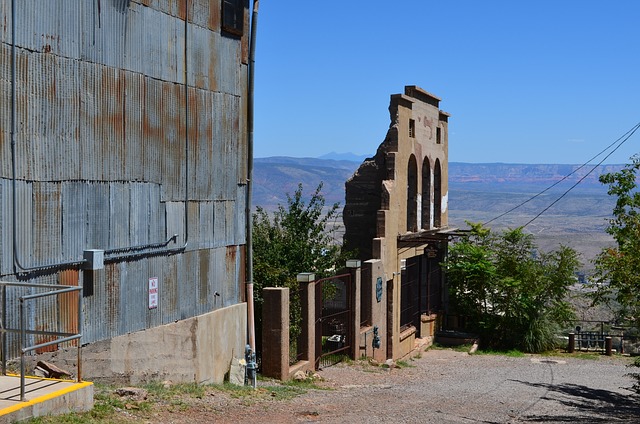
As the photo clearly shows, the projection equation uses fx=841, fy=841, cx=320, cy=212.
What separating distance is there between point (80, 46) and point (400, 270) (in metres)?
17.9

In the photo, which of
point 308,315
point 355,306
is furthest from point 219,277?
point 355,306

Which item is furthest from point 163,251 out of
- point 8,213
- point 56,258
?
point 8,213

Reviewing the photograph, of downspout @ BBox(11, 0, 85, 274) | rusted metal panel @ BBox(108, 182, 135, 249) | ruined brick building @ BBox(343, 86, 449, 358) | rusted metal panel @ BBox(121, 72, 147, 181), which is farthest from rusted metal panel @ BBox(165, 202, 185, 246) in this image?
ruined brick building @ BBox(343, 86, 449, 358)

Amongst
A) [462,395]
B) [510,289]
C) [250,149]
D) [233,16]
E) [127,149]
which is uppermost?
[233,16]

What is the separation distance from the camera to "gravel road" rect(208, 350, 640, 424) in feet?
48.6

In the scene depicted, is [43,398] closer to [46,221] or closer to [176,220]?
[46,221]

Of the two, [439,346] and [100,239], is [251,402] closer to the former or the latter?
[100,239]

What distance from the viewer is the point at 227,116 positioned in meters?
17.3

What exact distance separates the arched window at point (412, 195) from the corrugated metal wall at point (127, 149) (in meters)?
14.7

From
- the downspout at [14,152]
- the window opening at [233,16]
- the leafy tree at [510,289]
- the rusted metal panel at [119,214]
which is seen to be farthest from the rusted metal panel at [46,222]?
the leafy tree at [510,289]

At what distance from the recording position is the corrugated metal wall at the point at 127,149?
12031 millimetres

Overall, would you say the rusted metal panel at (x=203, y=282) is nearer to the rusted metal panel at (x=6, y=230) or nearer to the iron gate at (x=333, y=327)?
the iron gate at (x=333, y=327)

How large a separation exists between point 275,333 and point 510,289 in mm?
17287

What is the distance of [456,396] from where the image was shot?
19094 millimetres
